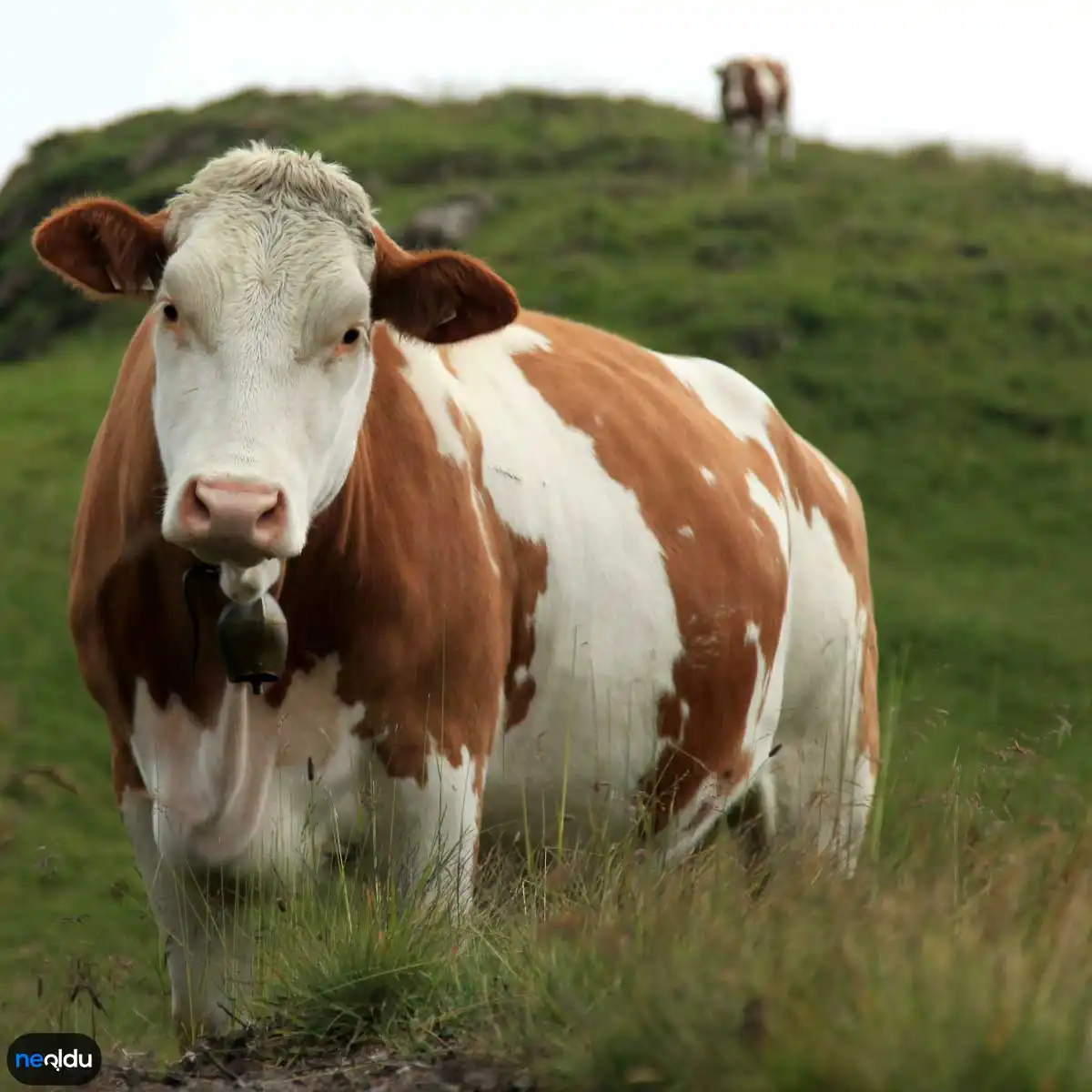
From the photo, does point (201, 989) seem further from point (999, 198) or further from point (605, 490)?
point (999, 198)

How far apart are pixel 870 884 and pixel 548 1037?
2.36 feet

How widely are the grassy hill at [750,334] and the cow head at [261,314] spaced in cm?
522

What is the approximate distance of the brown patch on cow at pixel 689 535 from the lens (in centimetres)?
668

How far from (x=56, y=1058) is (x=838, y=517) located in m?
4.87

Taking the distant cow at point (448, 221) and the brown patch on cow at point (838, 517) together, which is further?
the distant cow at point (448, 221)

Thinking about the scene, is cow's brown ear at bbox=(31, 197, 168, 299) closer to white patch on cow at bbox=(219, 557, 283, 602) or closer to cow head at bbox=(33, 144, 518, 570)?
cow head at bbox=(33, 144, 518, 570)

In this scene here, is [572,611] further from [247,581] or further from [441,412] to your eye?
[247,581]

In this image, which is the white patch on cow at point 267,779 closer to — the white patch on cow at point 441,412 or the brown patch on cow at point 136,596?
the brown patch on cow at point 136,596

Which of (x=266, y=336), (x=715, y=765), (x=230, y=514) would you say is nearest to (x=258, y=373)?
(x=266, y=336)

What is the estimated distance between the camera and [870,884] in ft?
12.6

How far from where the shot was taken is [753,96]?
1378 inches

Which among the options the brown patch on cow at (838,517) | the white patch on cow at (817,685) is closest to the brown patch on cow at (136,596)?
the white patch on cow at (817,685)

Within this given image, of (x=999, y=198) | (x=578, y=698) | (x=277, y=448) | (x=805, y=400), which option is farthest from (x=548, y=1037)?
(x=999, y=198)

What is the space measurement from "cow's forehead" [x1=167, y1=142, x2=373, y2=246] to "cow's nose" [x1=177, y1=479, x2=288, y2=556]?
0.96 m
